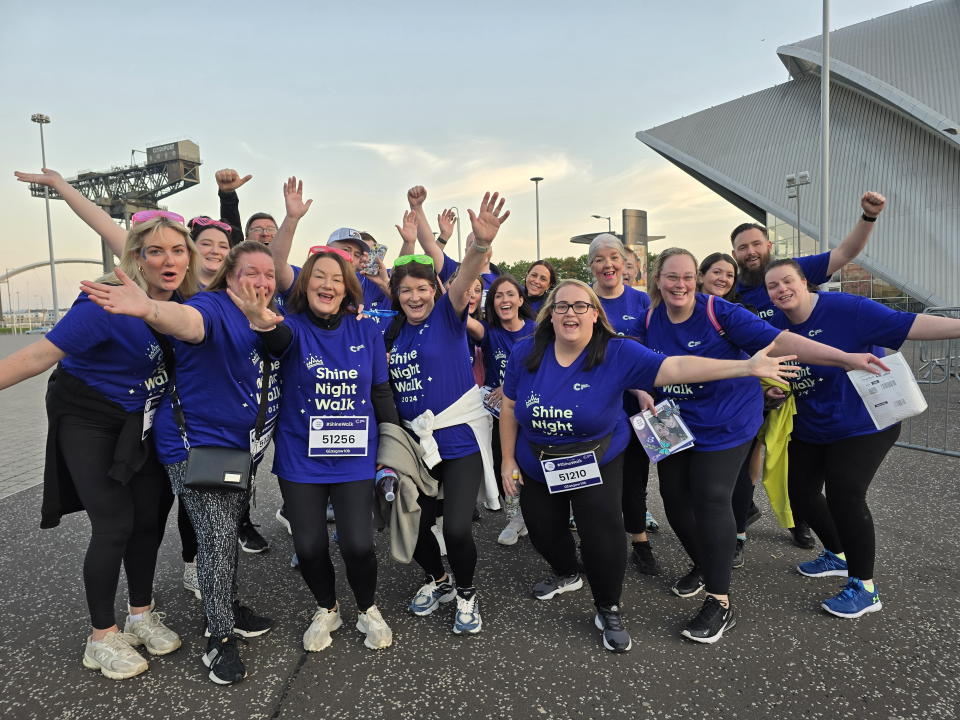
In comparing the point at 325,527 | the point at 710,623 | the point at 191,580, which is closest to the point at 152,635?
the point at 191,580

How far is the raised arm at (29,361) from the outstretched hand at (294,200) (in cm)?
179

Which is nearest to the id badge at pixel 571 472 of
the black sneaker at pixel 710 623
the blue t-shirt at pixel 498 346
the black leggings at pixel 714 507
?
Result: the black leggings at pixel 714 507

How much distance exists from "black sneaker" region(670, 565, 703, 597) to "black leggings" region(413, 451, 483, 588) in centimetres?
121

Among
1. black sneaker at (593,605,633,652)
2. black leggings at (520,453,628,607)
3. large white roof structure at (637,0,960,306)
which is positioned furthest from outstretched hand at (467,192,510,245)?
large white roof structure at (637,0,960,306)

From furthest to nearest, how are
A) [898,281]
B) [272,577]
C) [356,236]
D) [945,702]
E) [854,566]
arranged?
[898,281] < [356,236] < [272,577] < [854,566] < [945,702]

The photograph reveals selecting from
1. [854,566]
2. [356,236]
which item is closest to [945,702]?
[854,566]

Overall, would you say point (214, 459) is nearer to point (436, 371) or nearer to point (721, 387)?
point (436, 371)

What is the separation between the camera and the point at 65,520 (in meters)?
4.47

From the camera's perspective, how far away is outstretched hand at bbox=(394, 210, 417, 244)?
480 cm

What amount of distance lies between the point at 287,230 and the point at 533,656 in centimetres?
294

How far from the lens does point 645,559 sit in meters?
3.52

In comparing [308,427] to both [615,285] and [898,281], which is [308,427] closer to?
[615,285]

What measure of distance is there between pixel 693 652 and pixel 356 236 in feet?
10.6

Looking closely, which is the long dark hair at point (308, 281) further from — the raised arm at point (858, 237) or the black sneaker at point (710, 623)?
the raised arm at point (858, 237)
